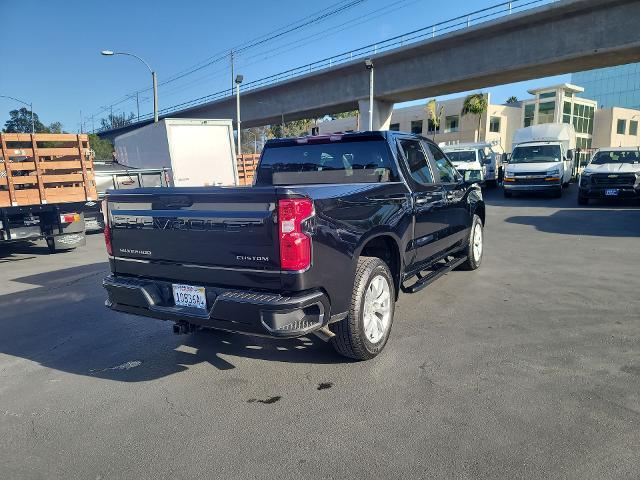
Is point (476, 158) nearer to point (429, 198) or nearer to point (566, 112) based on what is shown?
point (429, 198)

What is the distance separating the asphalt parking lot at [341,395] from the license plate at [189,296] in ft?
2.15

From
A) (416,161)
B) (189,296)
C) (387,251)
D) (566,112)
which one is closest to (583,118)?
(566,112)

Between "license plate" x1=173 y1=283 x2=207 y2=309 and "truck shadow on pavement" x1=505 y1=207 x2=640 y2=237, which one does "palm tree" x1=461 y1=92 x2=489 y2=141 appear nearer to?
"truck shadow on pavement" x1=505 y1=207 x2=640 y2=237

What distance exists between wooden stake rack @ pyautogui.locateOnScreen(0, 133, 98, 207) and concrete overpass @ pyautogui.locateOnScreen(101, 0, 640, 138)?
2023 cm

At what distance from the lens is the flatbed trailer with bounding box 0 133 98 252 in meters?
8.31

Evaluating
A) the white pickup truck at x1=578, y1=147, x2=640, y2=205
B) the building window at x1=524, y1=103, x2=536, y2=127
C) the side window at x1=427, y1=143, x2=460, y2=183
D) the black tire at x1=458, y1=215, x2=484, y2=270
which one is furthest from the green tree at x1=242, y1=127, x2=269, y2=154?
the side window at x1=427, y1=143, x2=460, y2=183

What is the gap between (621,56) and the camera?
67.9ft

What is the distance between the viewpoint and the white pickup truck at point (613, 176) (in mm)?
14508

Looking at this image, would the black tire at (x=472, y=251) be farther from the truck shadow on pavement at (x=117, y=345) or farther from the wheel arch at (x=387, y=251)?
the truck shadow on pavement at (x=117, y=345)

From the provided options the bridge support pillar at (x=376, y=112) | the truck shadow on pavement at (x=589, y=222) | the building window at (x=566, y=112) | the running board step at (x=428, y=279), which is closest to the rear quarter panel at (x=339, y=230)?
the running board step at (x=428, y=279)

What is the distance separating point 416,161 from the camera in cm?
519

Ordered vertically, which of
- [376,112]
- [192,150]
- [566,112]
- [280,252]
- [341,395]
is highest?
[566,112]

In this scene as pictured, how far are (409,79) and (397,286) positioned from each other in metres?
25.8

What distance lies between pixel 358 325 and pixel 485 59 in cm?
2388
